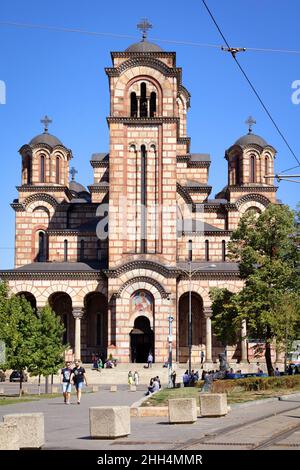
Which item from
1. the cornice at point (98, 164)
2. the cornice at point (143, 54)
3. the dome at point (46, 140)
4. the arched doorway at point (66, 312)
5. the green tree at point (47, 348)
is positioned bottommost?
the green tree at point (47, 348)

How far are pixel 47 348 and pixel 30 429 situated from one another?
99.8 ft

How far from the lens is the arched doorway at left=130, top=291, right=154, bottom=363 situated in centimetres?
6769

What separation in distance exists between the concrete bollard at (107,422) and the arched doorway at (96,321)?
177 ft

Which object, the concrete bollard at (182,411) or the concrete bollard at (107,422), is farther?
the concrete bollard at (182,411)

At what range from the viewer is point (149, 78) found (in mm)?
69875

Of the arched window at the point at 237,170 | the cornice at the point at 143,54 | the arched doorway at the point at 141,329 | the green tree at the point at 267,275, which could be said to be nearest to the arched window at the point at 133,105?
the cornice at the point at 143,54

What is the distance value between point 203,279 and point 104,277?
825cm

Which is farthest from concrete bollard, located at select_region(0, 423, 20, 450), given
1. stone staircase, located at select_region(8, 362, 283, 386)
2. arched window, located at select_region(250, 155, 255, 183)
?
arched window, located at select_region(250, 155, 255, 183)

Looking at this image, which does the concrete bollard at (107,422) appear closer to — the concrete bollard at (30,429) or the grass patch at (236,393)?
the concrete bollard at (30,429)

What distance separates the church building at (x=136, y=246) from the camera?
222 feet

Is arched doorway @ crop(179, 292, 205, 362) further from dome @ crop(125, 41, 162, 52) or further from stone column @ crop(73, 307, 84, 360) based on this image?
dome @ crop(125, 41, 162, 52)
